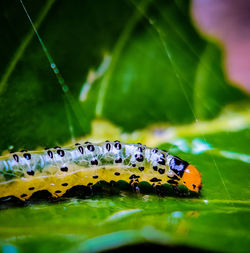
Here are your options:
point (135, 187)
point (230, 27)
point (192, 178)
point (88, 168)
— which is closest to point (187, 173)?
point (192, 178)

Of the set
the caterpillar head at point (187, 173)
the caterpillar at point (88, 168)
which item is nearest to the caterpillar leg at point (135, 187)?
the caterpillar at point (88, 168)

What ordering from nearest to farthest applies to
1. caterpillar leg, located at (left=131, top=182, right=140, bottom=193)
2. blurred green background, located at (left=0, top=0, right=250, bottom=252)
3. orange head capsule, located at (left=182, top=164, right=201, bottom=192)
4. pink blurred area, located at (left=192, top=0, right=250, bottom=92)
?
blurred green background, located at (left=0, top=0, right=250, bottom=252) < orange head capsule, located at (left=182, top=164, right=201, bottom=192) < caterpillar leg, located at (left=131, top=182, right=140, bottom=193) < pink blurred area, located at (left=192, top=0, right=250, bottom=92)

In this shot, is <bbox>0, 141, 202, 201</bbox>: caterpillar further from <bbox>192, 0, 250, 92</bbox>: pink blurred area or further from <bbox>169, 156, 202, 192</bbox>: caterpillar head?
<bbox>192, 0, 250, 92</bbox>: pink blurred area

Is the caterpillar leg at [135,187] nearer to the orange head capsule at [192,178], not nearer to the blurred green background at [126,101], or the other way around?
the blurred green background at [126,101]

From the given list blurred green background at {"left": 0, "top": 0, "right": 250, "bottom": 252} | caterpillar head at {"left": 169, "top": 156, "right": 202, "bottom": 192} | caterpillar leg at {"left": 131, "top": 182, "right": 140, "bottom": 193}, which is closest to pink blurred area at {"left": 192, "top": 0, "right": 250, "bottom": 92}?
blurred green background at {"left": 0, "top": 0, "right": 250, "bottom": 252}

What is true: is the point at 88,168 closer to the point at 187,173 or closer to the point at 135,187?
the point at 135,187
